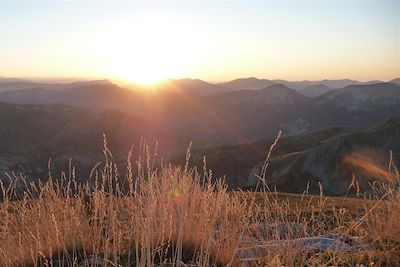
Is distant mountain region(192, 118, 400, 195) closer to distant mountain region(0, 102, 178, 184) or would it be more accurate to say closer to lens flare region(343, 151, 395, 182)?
lens flare region(343, 151, 395, 182)

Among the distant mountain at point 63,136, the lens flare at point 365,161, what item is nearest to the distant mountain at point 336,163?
the lens flare at point 365,161

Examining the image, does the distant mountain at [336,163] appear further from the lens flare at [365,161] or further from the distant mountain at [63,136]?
the distant mountain at [63,136]

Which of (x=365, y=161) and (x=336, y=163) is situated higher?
(x=365, y=161)

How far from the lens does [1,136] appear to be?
466 feet

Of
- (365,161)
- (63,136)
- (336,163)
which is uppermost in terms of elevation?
(365,161)

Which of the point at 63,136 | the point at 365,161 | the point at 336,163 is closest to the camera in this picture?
the point at 336,163

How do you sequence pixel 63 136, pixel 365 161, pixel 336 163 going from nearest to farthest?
1. pixel 336 163
2. pixel 365 161
3. pixel 63 136

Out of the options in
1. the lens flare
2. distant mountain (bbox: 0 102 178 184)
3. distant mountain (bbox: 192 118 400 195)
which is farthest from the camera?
distant mountain (bbox: 0 102 178 184)

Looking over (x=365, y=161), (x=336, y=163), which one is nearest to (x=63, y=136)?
(x=336, y=163)

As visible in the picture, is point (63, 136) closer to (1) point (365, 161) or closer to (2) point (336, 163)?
(2) point (336, 163)

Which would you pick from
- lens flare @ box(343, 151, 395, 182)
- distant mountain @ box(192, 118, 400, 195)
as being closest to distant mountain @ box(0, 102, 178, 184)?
distant mountain @ box(192, 118, 400, 195)

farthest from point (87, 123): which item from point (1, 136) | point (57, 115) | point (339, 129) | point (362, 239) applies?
point (362, 239)

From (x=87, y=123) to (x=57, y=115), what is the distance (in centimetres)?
1296

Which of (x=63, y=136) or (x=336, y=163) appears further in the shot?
(x=63, y=136)
